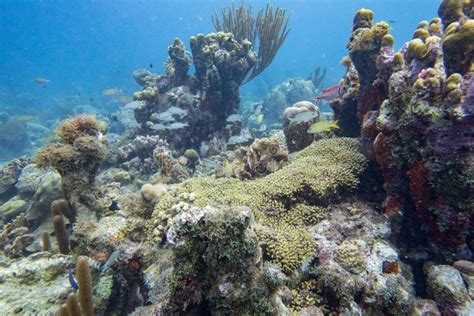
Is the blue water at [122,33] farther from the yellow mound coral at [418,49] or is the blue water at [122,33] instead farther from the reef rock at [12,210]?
the yellow mound coral at [418,49]

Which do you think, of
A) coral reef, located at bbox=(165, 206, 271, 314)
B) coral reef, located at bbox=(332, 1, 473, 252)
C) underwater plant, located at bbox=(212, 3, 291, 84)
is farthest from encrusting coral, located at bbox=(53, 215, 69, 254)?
underwater plant, located at bbox=(212, 3, 291, 84)

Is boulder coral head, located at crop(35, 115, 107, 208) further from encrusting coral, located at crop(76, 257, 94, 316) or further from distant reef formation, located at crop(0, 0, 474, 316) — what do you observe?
encrusting coral, located at crop(76, 257, 94, 316)

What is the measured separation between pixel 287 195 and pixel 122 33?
193 m

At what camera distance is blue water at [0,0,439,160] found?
247 feet

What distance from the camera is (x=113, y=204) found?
513 centimetres

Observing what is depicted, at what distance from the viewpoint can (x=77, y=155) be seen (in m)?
4.34

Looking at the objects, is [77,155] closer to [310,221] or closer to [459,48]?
[310,221]

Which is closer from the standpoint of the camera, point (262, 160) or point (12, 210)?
point (262, 160)

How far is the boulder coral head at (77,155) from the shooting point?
427 cm

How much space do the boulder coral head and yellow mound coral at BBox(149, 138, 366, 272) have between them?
1242mm

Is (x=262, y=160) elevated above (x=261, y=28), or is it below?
below

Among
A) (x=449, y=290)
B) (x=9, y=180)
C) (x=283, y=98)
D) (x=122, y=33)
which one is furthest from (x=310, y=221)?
(x=122, y=33)

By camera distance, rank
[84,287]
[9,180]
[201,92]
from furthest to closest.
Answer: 1. [201,92]
2. [9,180]
3. [84,287]

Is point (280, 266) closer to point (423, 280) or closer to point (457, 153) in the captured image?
point (423, 280)
